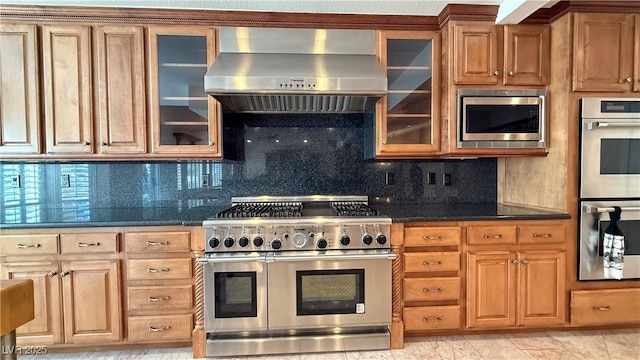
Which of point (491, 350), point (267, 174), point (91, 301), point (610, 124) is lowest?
point (491, 350)

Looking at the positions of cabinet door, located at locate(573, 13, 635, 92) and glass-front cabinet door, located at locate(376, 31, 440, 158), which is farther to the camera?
glass-front cabinet door, located at locate(376, 31, 440, 158)

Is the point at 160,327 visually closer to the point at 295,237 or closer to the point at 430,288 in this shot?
the point at 295,237

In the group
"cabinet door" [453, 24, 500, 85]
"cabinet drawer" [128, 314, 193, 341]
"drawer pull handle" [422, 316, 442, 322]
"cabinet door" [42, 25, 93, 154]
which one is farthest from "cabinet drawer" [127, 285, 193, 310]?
"cabinet door" [453, 24, 500, 85]

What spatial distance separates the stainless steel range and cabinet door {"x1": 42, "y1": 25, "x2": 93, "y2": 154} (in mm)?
1225

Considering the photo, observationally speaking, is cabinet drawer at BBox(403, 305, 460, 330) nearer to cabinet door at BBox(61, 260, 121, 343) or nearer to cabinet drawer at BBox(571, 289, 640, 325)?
cabinet drawer at BBox(571, 289, 640, 325)

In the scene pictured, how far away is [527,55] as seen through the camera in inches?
91.8

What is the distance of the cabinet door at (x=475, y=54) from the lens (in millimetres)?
2305

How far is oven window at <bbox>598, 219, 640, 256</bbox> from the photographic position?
2.18m

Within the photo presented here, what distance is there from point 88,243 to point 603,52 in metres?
3.77

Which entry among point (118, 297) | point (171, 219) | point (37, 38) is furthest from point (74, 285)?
point (37, 38)

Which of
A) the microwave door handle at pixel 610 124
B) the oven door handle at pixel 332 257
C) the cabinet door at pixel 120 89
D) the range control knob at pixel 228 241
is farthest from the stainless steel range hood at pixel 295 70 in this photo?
the microwave door handle at pixel 610 124

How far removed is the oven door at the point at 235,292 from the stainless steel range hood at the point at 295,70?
114 cm

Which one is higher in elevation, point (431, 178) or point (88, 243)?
point (431, 178)

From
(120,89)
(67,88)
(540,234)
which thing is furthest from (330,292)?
(67,88)
